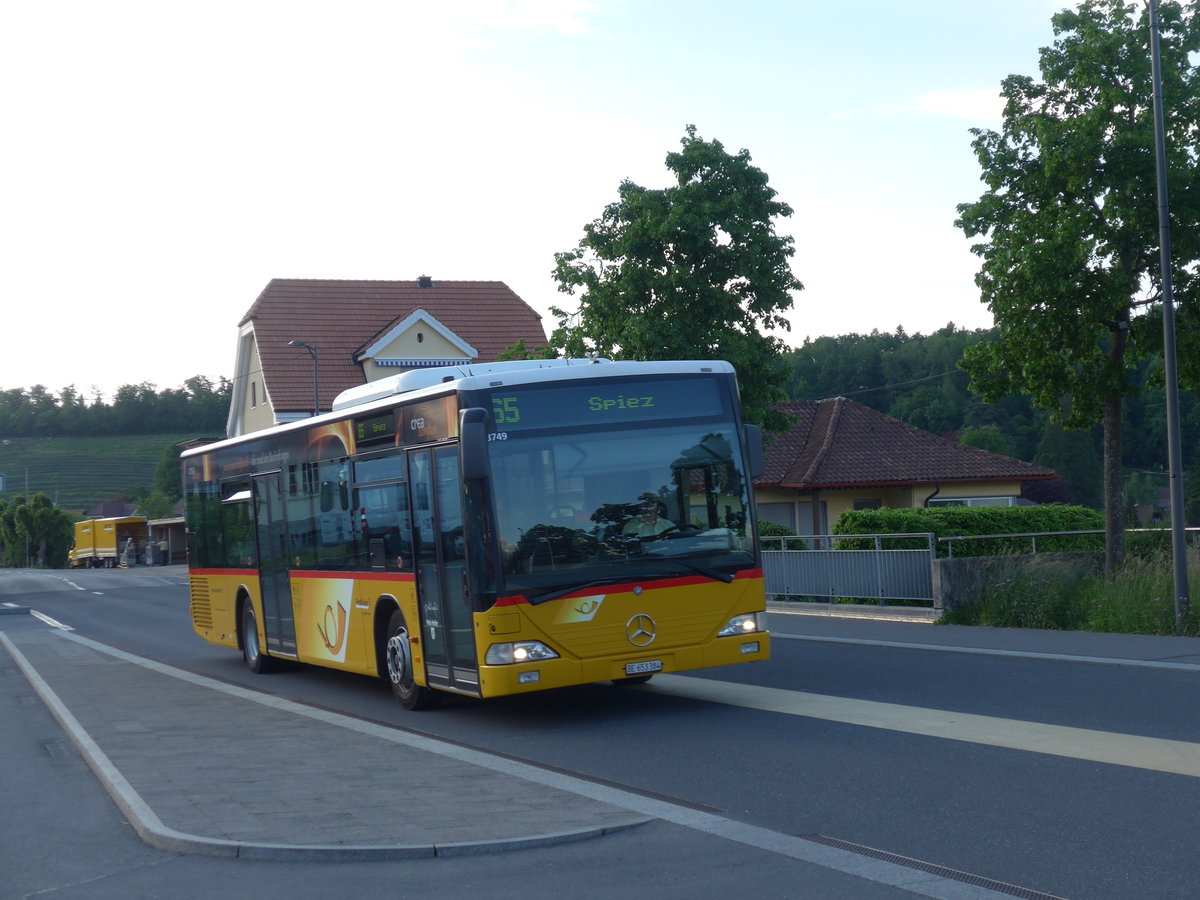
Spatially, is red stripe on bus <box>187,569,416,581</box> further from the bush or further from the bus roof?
the bush

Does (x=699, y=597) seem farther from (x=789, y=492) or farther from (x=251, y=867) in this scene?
(x=789, y=492)

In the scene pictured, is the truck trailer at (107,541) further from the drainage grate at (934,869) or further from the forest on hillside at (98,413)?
the drainage grate at (934,869)

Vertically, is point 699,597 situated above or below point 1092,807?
above

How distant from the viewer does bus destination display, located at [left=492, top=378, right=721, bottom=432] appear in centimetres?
1104

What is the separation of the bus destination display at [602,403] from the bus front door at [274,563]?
545 cm

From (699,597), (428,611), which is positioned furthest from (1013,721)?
(428,611)

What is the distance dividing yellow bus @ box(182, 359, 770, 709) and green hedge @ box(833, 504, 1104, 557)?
41.9 ft

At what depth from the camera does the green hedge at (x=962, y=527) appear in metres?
24.5

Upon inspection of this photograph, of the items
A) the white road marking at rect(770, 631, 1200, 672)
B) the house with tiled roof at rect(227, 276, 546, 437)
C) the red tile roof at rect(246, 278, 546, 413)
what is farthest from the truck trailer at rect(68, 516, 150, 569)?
the white road marking at rect(770, 631, 1200, 672)

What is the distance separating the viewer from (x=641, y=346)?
29.2 meters

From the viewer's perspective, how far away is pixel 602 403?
37.0 ft

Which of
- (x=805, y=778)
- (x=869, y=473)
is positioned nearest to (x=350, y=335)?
(x=869, y=473)

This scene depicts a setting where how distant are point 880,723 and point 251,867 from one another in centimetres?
542

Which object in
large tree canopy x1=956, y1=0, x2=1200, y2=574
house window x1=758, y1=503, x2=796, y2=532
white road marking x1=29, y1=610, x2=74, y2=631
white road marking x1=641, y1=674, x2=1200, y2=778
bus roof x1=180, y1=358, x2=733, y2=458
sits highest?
large tree canopy x1=956, y1=0, x2=1200, y2=574
